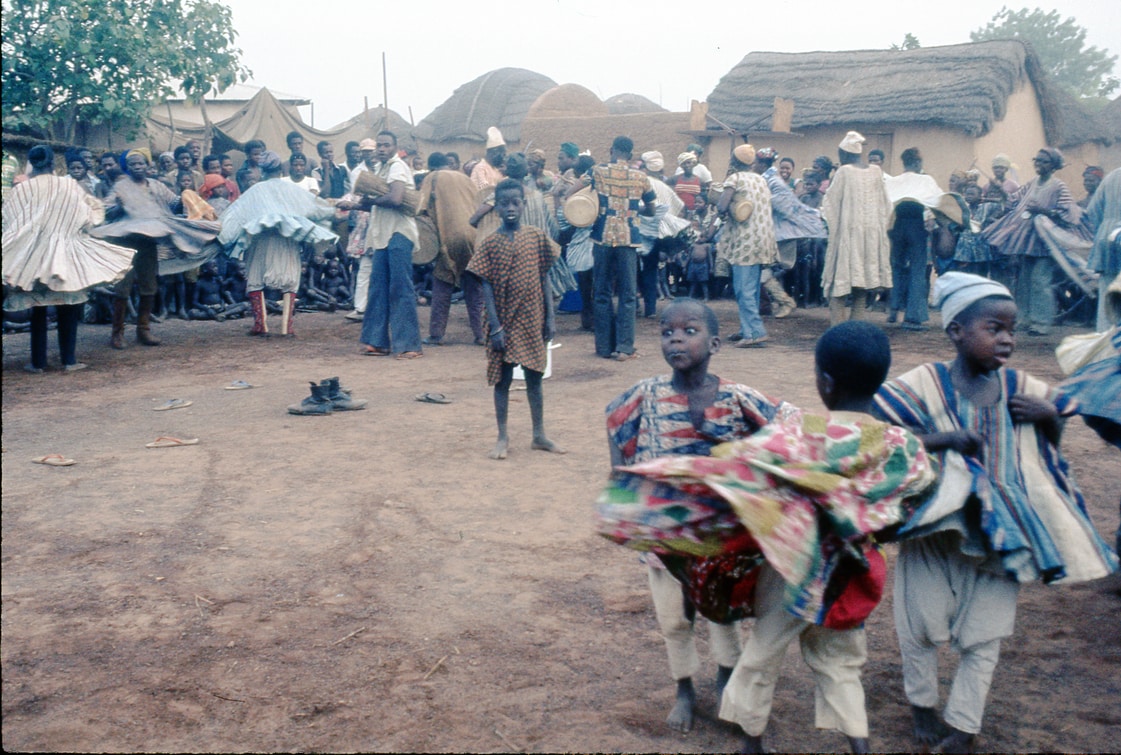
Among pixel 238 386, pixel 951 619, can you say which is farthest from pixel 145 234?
pixel 951 619

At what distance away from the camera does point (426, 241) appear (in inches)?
417

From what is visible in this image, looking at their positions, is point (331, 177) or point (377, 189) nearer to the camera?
point (377, 189)

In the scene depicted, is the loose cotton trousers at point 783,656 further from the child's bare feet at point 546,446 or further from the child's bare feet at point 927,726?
the child's bare feet at point 546,446

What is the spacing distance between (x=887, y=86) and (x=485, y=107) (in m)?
12.4

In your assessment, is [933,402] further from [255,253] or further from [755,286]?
[255,253]

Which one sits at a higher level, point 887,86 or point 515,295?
point 887,86

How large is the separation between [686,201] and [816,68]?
8.73 meters

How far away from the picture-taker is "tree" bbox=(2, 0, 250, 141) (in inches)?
554

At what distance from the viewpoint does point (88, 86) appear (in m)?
15.7

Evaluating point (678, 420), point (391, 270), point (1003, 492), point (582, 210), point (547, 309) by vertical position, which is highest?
point (582, 210)

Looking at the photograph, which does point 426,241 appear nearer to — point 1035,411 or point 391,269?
point 391,269

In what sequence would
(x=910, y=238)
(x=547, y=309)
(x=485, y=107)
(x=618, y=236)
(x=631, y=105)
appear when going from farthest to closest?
(x=631, y=105) < (x=485, y=107) < (x=910, y=238) < (x=618, y=236) < (x=547, y=309)

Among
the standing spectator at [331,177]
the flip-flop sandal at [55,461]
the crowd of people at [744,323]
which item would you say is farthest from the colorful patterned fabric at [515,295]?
the standing spectator at [331,177]

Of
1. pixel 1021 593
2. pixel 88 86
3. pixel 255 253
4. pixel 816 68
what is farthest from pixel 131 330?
pixel 816 68
